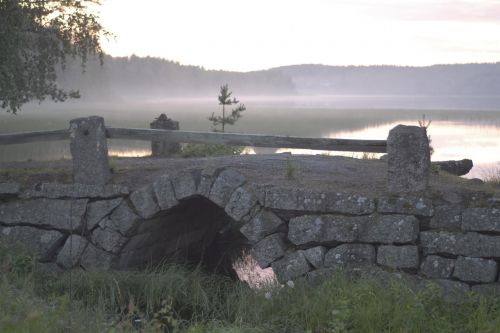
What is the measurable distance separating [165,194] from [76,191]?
4.57 ft

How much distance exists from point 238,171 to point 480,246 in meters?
3.19

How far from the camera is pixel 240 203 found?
25.4ft

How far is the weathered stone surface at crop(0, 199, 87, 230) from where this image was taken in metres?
8.57

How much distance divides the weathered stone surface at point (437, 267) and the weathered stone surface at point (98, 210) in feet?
14.1

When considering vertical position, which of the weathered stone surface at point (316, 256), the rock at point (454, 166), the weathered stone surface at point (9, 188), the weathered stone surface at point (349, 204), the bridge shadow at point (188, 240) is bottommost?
the bridge shadow at point (188, 240)

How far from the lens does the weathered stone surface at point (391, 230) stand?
6.93 meters

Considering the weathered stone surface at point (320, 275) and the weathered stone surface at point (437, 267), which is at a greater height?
the weathered stone surface at point (437, 267)

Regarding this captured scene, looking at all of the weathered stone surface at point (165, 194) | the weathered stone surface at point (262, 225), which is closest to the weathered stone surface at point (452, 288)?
the weathered stone surface at point (262, 225)

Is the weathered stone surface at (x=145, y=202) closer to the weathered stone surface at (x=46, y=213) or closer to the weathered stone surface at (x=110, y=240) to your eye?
the weathered stone surface at (x=110, y=240)

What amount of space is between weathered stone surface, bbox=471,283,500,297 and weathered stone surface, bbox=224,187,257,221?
2.85 meters

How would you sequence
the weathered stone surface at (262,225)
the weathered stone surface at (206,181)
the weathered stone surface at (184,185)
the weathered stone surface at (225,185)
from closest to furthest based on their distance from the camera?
the weathered stone surface at (262,225)
the weathered stone surface at (225,185)
the weathered stone surface at (206,181)
the weathered stone surface at (184,185)

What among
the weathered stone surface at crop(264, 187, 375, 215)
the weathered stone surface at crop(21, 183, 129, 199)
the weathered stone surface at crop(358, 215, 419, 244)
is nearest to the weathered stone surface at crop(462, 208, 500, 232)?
the weathered stone surface at crop(358, 215, 419, 244)

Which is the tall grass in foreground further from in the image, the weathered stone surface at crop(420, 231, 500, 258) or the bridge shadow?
the bridge shadow

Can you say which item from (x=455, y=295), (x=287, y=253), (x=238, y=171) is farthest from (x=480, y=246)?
(x=238, y=171)
